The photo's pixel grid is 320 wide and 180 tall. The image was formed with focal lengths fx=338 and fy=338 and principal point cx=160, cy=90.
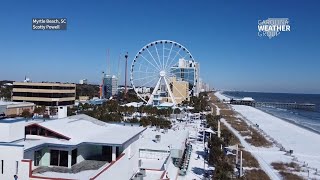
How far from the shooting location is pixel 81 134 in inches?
731

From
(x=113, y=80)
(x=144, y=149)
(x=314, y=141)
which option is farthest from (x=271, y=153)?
(x=113, y=80)

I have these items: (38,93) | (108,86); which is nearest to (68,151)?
(38,93)

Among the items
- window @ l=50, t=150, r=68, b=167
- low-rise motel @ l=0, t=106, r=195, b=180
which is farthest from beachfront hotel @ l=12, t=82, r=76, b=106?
window @ l=50, t=150, r=68, b=167

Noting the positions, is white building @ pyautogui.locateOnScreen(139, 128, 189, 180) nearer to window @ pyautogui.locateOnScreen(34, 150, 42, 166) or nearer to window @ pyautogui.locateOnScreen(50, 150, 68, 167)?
window @ pyautogui.locateOnScreen(50, 150, 68, 167)

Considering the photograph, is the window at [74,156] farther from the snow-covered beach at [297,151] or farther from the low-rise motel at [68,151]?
the snow-covered beach at [297,151]

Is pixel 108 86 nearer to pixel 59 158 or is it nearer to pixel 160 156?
pixel 160 156

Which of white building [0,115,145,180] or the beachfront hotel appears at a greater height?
the beachfront hotel

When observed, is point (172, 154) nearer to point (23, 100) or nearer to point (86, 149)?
point (86, 149)

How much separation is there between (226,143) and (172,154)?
55.3 ft

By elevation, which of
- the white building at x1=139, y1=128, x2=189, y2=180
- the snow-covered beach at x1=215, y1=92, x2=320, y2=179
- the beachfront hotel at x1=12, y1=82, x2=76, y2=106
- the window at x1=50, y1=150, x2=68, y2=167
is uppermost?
the beachfront hotel at x1=12, y1=82, x2=76, y2=106

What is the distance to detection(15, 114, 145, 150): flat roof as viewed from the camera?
670 inches

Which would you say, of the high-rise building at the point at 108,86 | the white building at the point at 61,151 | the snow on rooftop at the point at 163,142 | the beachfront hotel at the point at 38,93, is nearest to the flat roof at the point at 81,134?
the white building at the point at 61,151

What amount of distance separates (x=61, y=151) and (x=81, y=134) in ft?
6.35

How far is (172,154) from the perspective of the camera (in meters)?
28.5
